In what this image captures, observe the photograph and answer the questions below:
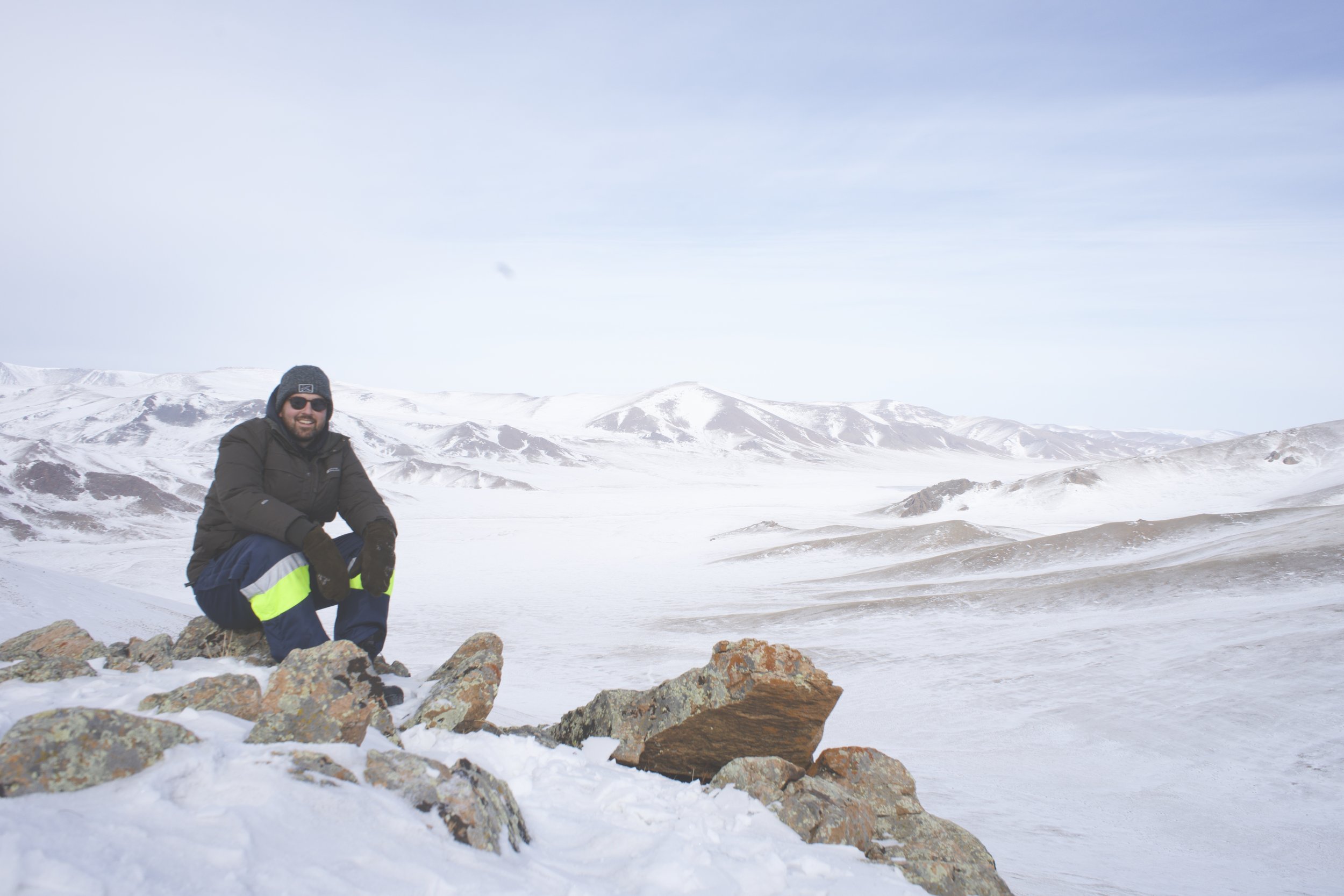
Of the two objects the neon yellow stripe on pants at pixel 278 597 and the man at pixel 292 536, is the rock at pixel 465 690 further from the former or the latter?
the neon yellow stripe on pants at pixel 278 597

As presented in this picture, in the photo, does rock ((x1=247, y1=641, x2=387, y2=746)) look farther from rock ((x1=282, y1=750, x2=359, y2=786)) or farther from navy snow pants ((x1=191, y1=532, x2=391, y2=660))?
navy snow pants ((x1=191, y1=532, x2=391, y2=660))

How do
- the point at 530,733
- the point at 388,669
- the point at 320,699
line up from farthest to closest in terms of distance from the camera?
the point at 388,669
the point at 530,733
the point at 320,699

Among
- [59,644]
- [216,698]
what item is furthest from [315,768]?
[59,644]

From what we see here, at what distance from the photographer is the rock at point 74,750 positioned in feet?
7.58

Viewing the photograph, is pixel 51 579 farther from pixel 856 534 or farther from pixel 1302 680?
pixel 856 534

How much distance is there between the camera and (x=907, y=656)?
15172mm

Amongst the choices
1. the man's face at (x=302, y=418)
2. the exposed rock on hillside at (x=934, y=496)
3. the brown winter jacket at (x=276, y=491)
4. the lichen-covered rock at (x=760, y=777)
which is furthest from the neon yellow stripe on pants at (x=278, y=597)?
the exposed rock on hillside at (x=934, y=496)

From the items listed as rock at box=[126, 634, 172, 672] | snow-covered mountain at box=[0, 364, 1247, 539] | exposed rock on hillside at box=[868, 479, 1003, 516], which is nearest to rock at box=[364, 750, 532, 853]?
rock at box=[126, 634, 172, 672]

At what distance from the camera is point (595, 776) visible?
4.27m

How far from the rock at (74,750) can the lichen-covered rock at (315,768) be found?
42 centimetres

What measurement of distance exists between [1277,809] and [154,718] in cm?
991

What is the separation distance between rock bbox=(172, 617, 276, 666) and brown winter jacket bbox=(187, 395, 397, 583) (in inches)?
15.6

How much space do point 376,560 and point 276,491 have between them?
2.27 ft

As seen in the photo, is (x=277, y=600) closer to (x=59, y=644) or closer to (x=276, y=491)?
(x=276, y=491)
